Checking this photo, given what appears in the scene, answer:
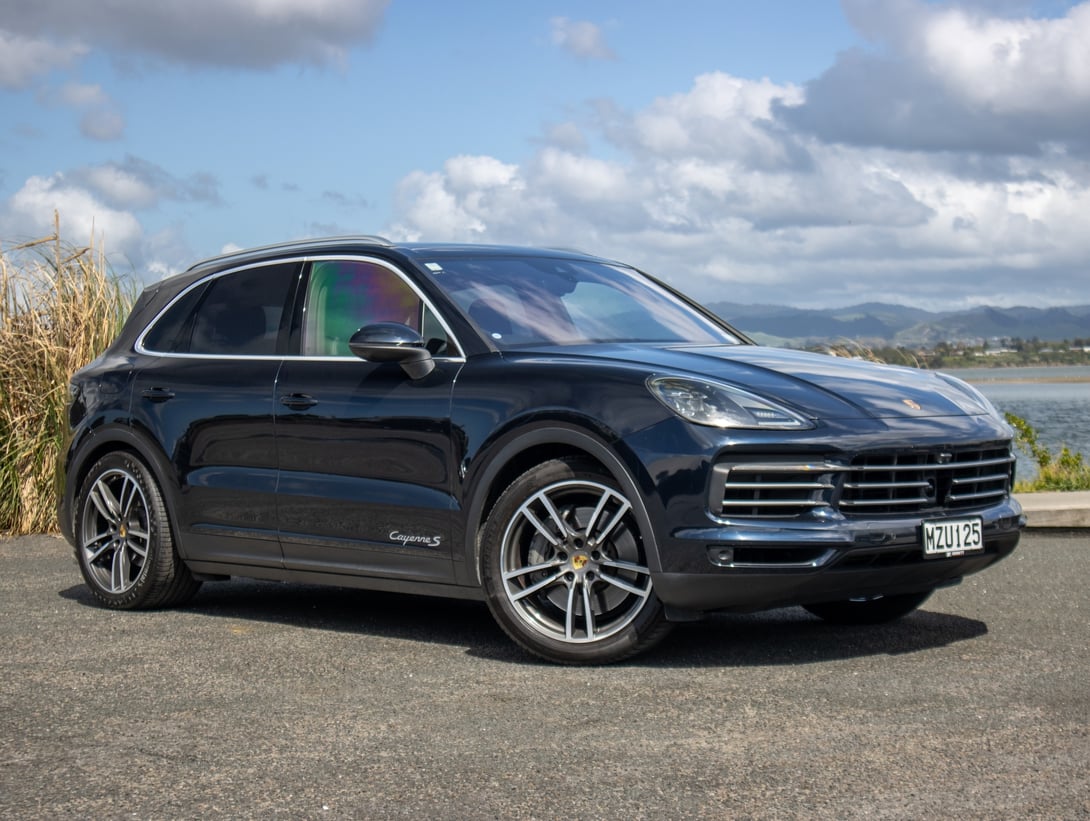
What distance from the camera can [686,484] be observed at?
5617mm

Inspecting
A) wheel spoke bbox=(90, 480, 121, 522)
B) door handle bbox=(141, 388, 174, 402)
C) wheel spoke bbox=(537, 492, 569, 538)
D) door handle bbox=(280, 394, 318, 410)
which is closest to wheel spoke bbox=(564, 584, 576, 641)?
wheel spoke bbox=(537, 492, 569, 538)

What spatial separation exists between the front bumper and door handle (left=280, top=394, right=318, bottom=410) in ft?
6.40

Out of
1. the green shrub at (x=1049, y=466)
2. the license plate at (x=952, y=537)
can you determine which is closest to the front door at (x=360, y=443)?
the license plate at (x=952, y=537)

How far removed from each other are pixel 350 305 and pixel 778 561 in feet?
8.20

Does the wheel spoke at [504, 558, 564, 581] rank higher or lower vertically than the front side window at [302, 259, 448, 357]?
lower

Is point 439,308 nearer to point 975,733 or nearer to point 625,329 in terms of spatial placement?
point 625,329

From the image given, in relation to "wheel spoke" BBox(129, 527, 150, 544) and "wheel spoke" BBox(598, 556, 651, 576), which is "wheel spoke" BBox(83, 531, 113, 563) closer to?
"wheel spoke" BBox(129, 527, 150, 544)

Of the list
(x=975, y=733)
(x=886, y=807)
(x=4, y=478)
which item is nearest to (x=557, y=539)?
(x=975, y=733)

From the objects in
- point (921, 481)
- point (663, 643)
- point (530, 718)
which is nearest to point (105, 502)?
point (663, 643)

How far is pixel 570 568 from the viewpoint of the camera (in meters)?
5.98

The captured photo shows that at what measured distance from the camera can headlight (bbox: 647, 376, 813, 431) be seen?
5656mm

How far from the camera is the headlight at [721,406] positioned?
5.66m

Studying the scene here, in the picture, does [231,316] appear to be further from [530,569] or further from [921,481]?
[921,481]

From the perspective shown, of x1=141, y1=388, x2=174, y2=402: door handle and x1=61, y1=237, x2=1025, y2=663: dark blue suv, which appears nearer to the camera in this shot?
x1=61, y1=237, x2=1025, y2=663: dark blue suv
